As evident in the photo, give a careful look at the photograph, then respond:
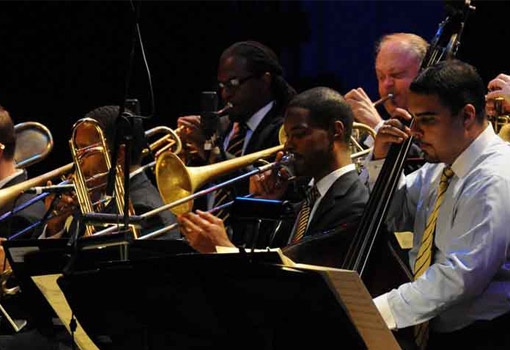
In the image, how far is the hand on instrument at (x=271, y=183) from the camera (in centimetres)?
501

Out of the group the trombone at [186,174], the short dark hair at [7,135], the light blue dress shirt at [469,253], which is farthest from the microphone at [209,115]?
the light blue dress shirt at [469,253]

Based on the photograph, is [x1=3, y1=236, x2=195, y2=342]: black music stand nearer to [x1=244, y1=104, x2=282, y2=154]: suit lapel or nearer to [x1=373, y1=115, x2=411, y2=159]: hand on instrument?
[x1=373, y1=115, x2=411, y2=159]: hand on instrument

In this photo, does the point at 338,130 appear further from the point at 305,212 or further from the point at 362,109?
the point at 362,109

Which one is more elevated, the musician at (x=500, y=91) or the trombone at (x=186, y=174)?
the musician at (x=500, y=91)

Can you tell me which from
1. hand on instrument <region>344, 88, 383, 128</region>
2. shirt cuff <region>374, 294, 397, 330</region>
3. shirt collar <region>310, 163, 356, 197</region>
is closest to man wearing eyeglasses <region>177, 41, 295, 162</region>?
hand on instrument <region>344, 88, 383, 128</region>

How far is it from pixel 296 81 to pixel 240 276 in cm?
419

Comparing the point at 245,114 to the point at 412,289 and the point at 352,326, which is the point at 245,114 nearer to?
the point at 412,289

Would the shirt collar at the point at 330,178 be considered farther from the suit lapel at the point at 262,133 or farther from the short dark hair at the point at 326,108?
the suit lapel at the point at 262,133

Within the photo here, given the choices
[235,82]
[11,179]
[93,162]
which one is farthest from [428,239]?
[11,179]

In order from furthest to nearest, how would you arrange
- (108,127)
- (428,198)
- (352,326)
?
(108,127) < (428,198) < (352,326)

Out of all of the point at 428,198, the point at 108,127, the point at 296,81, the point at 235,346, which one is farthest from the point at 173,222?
the point at 296,81

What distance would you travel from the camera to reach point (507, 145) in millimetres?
4277

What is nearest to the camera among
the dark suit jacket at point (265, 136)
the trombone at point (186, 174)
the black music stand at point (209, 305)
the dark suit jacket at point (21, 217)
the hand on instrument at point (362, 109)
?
the black music stand at point (209, 305)

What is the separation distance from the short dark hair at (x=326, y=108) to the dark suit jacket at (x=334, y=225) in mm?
266
